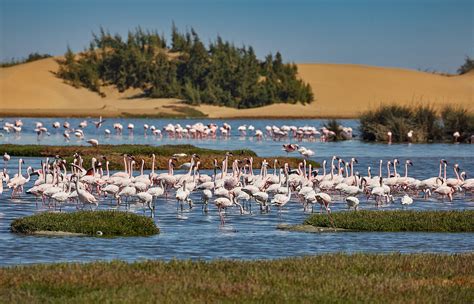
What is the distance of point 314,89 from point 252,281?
432 ft

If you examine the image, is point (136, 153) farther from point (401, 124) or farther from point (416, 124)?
point (416, 124)

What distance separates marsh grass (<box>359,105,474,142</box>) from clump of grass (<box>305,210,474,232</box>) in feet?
151

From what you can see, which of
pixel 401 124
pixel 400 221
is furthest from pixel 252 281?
pixel 401 124

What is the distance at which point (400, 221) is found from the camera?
2450 centimetres

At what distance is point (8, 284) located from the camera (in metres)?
15.0

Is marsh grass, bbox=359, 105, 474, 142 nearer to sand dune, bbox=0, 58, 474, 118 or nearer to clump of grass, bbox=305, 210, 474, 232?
sand dune, bbox=0, 58, 474, 118

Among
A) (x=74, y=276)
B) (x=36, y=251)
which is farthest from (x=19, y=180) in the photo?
(x=74, y=276)

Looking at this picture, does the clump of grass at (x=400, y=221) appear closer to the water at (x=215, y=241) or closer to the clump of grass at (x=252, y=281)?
the water at (x=215, y=241)

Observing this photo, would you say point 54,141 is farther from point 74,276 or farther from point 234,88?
point 234,88

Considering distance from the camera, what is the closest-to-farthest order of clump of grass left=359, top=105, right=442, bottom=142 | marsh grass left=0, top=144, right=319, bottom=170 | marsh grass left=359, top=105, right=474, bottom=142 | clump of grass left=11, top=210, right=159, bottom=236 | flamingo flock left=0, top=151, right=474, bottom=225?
clump of grass left=11, top=210, right=159, bottom=236
flamingo flock left=0, top=151, right=474, bottom=225
marsh grass left=0, top=144, right=319, bottom=170
clump of grass left=359, top=105, right=442, bottom=142
marsh grass left=359, top=105, right=474, bottom=142

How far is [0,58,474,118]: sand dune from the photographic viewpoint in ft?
396

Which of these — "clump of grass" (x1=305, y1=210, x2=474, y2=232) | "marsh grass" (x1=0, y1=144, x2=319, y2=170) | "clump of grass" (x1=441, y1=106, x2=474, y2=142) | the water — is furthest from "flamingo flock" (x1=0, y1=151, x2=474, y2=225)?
"clump of grass" (x1=441, y1=106, x2=474, y2=142)

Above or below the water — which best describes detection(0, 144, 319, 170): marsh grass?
above

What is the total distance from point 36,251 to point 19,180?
1239 centimetres
